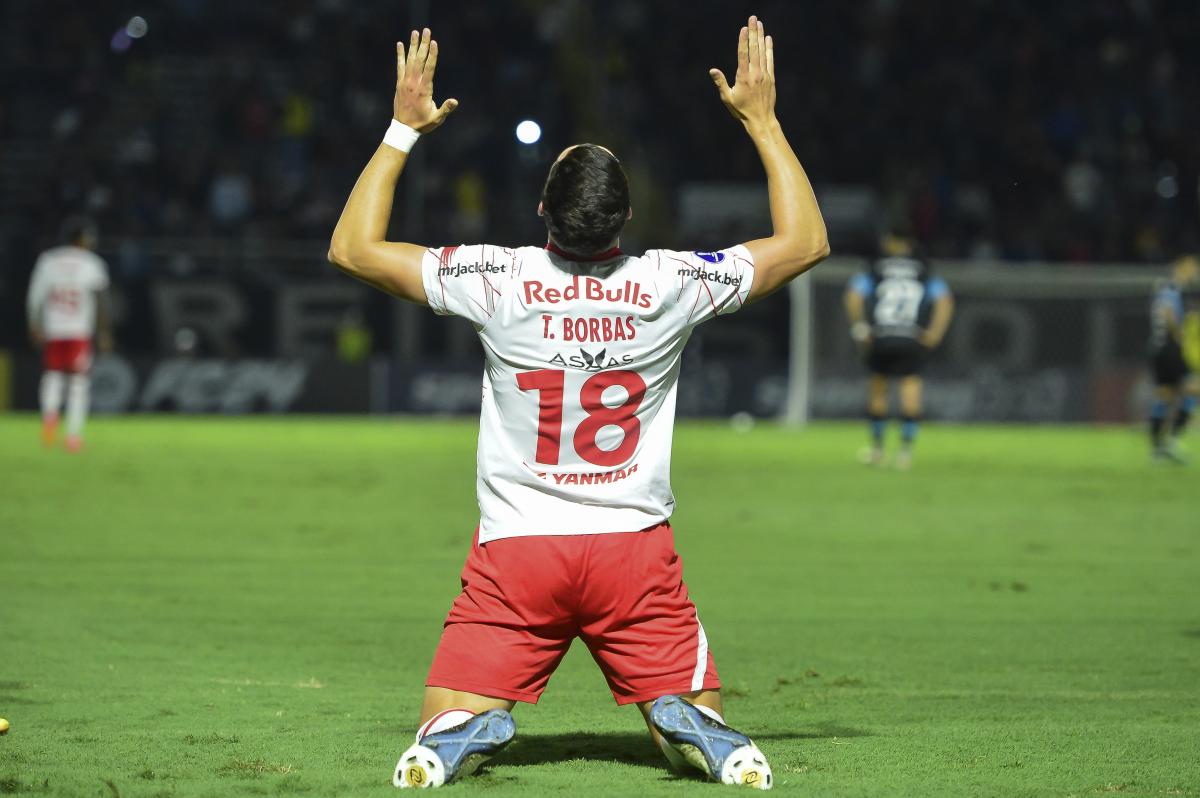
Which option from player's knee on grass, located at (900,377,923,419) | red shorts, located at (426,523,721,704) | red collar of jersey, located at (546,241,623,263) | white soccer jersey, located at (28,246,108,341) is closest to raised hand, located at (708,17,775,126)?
red collar of jersey, located at (546,241,623,263)

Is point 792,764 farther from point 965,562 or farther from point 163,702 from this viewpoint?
point 965,562

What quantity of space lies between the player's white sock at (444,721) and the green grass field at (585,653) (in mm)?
174

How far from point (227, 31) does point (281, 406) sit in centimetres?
920

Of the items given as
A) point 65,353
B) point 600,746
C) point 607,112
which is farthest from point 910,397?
point 607,112

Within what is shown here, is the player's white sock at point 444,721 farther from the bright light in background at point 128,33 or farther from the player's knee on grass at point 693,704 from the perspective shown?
the bright light in background at point 128,33

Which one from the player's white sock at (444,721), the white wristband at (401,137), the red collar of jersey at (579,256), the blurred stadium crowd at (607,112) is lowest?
the player's white sock at (444,721)

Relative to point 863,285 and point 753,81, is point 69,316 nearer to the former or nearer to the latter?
point 863,285

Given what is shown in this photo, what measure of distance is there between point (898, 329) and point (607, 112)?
1413cm

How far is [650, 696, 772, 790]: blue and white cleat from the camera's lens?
4.36 metres

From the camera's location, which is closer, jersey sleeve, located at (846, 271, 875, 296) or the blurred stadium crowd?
jersey sleeve, located at (846, 271, 875, 296)

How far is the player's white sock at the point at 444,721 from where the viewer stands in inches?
175

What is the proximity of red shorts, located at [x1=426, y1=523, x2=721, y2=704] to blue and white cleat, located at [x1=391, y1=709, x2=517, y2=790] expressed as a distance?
0.10 m

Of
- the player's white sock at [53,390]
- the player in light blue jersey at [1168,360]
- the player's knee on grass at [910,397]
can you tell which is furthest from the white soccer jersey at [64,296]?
the player in light blue jersey at [1168,360]

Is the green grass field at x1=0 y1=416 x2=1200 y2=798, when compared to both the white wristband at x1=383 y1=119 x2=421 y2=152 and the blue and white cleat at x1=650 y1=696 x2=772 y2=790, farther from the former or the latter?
the white wristband at x1=383 y1=119 x2=421 y2=152
